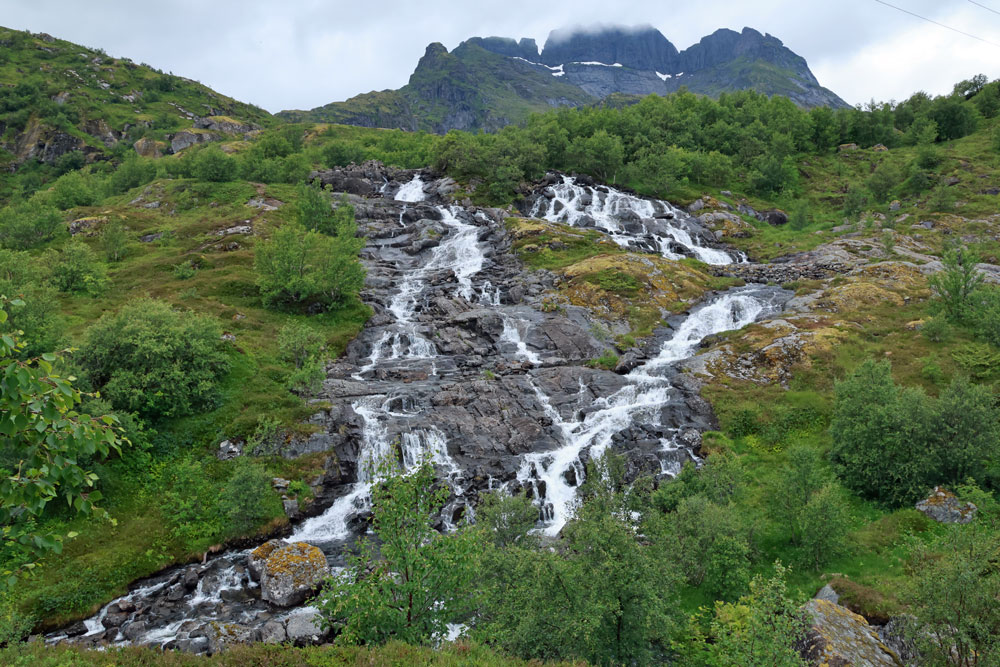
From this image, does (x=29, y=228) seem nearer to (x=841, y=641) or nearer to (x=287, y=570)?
(x=287, y=570)

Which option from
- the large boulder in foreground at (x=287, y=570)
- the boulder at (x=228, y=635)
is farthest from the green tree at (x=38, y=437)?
the large boulder in foreground at (x=287, y=570)

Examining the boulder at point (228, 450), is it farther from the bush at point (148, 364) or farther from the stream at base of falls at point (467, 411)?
the stream at base of falls at point (467, 411)

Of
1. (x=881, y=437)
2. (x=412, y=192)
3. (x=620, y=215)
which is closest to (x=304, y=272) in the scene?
(x=881, y=437)

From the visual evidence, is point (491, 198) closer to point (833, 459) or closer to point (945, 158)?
point (833, 459)

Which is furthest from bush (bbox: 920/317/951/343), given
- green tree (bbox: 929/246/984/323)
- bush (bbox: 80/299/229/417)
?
bush (bbox: 80/299/229/417)

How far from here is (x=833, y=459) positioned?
28.3 meters

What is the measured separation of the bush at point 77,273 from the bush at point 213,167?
1845 inches

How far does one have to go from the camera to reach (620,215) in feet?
273

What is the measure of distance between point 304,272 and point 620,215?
53333 mm

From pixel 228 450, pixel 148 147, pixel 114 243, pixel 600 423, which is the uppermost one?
pixel 148 147

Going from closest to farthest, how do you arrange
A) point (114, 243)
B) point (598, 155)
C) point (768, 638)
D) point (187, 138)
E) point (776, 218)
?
point (768, 638)
point (114, 243)
point (776, 218)
point (598, 155)
point (187, 138)

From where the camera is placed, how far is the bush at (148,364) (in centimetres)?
3008

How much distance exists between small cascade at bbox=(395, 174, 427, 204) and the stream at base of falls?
1414 inches

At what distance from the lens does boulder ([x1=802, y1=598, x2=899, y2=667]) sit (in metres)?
14.3
